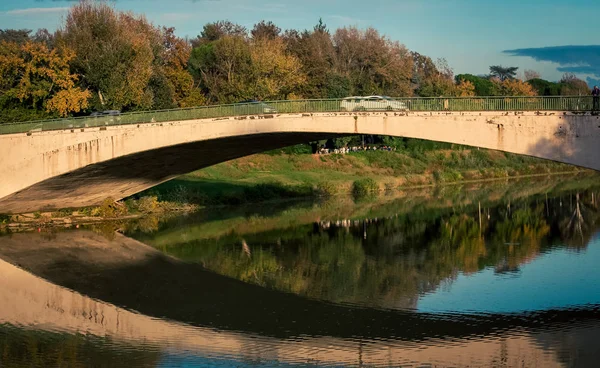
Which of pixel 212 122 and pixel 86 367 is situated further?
pixel 212 122

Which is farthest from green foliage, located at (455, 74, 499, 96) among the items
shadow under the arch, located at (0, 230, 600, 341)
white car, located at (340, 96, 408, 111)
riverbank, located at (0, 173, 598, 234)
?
shadow under the arch, located at (0, 230, 600, 341)

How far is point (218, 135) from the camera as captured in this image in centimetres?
3953

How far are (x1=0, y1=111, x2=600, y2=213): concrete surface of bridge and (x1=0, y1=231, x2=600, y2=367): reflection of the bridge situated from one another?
781 centimetres

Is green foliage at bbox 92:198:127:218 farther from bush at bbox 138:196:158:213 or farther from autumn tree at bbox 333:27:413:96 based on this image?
autumn tree at bbox 333:27:413:96

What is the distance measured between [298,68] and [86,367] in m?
49.9

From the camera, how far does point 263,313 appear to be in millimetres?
26500

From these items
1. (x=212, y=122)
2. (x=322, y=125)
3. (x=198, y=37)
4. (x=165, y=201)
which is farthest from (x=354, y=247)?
(x=198, y=37)

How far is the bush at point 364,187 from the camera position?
58188 mm

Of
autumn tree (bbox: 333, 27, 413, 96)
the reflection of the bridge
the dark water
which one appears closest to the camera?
the reflection of the bridge

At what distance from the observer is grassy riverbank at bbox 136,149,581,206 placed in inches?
2082

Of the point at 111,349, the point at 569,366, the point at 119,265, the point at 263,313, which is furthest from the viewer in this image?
the point at 119,265

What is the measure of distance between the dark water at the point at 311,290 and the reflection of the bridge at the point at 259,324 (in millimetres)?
64

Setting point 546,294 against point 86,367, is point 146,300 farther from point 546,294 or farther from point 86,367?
point 546,294

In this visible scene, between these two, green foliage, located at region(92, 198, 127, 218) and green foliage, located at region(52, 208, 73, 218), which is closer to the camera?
green foliage, located at region(52, 208, 73, 218)
